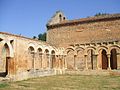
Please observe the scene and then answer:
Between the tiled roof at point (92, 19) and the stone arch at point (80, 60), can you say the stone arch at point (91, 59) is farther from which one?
the tiled roof at point (92, 19)

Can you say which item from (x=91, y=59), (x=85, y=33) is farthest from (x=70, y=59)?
(x=85, y=33)

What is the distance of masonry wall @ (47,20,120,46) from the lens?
25.0m

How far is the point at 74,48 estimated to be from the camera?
84.3 ft

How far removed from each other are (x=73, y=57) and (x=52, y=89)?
15379mm

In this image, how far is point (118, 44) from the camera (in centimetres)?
2358

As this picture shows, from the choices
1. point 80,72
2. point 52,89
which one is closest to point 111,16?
point 80,72

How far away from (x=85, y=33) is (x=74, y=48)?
2.57 m

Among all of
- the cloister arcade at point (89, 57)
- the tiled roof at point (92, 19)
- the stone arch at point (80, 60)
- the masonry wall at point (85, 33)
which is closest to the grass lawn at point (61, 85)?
the cloister arcade at point (89, 57)

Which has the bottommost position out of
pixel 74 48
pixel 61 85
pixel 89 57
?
pixel 61 85

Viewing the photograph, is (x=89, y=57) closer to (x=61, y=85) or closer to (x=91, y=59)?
(x=91, y=59)

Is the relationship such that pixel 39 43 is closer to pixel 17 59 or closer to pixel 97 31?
pixel 17 59

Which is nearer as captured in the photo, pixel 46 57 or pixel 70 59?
pixel 46 57

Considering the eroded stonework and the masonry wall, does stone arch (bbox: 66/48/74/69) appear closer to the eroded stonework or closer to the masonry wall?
the eroded stonework

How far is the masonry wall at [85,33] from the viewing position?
25.0m
